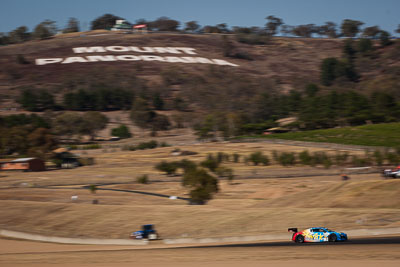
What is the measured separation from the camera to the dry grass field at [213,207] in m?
27.2

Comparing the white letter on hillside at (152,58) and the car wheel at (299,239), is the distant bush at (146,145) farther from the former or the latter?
the white letter on hillside at (152,58)

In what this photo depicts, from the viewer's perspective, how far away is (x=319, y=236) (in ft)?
70.4

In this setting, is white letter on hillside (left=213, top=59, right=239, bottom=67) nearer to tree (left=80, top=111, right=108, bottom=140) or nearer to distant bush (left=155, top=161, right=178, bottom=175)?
tree (left=80, top=111, right=108, bottom=140)

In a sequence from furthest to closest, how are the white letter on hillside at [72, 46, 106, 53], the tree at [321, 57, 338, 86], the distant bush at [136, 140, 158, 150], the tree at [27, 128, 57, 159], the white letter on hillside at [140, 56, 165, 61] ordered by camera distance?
the white letter on hillside at [72, 46, 106, 53]
the white letter on hillside at [140, 56, 165, 61]
the tree at [321, 57, 338, 86]
the distant bush at [136, 140, 158, 150]
the tree at [27, 128, 57, 159]

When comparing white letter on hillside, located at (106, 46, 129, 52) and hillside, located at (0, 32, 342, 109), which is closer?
hillside, located at (0, 32, 342, 109)

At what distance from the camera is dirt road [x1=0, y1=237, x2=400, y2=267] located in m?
16.7

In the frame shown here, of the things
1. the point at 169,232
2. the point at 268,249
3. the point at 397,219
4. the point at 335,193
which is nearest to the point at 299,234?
the point at 268,249

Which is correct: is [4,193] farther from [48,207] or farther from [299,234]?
[299,234]

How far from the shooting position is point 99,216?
105 ft

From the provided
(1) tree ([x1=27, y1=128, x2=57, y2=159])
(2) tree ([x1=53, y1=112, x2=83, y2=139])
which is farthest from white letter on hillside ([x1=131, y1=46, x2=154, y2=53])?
(1) tree ([x1=27, y1=128, x2=57, y2=159])

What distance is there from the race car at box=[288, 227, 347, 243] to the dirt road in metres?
0.49

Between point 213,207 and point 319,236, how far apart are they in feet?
42.2

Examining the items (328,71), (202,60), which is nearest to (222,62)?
(202,60)

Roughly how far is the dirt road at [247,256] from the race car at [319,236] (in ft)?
1.61
